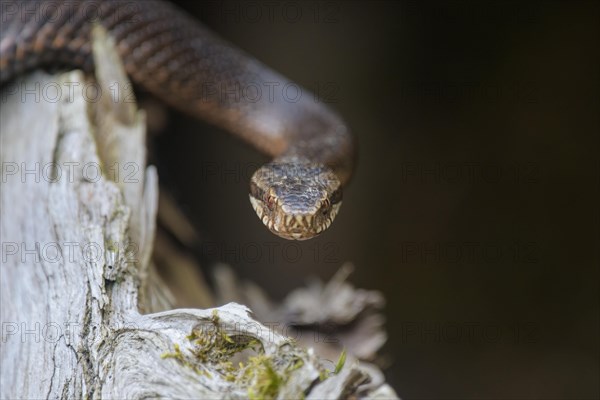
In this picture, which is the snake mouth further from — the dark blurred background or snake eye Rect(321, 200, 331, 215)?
the dark blurred background

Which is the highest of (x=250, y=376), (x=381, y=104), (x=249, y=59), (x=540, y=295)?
(x=381, y=104)

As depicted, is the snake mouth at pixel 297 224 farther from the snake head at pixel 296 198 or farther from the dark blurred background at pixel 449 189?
the dark blurred background at pixel 449 189

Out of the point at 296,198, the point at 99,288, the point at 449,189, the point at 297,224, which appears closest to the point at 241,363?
the point at 99,288

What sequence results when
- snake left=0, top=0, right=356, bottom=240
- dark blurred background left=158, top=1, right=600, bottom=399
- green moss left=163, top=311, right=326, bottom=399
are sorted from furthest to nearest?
dark blurred background left=158, top=1, right=600, bottom=399, snake left=0, top=0, right=356, bottom=240, green moss left=163, top=311, right=326, bottom=399

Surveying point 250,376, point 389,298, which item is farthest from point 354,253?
point 250,376

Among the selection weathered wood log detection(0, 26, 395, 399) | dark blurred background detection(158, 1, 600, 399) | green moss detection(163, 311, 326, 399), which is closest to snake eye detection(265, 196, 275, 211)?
weathered wood log detection(0, 26, 395, 399)

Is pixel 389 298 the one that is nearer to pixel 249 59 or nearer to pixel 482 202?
pixel 482 202

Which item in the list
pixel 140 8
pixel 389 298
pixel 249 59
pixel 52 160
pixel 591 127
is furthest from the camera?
pixel 389 298
